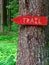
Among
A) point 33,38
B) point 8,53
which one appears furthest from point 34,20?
point 8,53

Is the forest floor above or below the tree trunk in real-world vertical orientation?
below

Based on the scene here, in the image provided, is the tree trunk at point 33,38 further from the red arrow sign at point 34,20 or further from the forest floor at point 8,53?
the forest floor at point 8,53

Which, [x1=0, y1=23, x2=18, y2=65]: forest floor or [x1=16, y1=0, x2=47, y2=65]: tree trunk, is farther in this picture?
[x1=0, y1=23, x2=18, y2=65]: forest floor

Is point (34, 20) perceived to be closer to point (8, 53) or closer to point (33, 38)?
point (33, 38)

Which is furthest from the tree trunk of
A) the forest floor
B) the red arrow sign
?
the forest floor

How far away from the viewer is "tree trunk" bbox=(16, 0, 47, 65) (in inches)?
214

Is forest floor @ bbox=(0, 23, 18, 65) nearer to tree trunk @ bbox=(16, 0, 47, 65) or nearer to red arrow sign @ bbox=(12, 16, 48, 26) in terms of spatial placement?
tree trunk @ bbox=(16, 0, 47, 65)

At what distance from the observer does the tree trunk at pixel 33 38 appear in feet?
17.9

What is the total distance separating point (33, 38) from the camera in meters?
5.48

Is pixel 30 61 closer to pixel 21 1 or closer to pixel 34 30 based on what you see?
pixel 34 30

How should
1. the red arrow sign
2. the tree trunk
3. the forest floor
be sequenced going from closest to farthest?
the red arrow sign
the tree trunk
the forest floor

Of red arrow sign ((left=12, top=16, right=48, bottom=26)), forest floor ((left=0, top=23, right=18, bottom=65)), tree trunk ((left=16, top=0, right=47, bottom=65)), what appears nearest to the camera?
red arrow sign ((left=12, top=16, right=48, bottom=26))

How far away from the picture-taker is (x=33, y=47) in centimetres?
552

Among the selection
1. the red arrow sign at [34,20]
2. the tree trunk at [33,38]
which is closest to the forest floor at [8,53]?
the tree trunk at [33,38]
